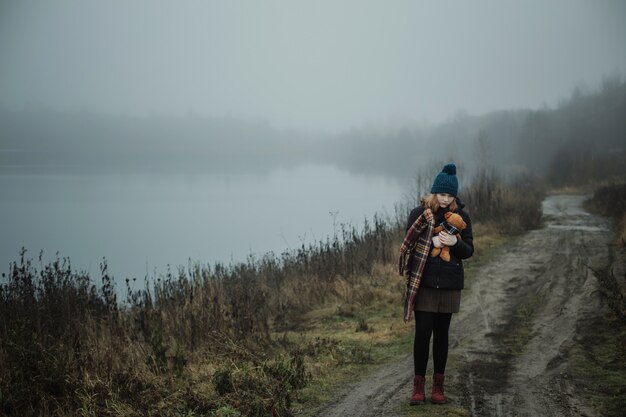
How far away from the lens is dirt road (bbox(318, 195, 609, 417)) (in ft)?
16.0

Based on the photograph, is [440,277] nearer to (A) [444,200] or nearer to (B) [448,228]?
(B) [448,228]

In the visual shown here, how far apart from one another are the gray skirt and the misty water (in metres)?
10.1

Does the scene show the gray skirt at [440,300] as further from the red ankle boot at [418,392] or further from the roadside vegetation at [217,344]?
the roadside vegetation at [217,344]

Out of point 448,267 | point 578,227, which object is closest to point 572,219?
point 578,227

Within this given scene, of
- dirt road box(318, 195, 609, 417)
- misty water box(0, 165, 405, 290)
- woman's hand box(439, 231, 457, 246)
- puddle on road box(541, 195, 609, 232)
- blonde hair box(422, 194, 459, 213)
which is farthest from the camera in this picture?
misty water box(0, 165, 405, 290)

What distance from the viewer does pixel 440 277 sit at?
14.5 ft

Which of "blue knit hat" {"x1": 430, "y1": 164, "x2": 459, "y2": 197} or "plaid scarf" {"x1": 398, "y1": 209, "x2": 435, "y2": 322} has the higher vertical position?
"blue knit hat" {"x1": 430, "y1": 164, "x2": 459, "y2": 197}

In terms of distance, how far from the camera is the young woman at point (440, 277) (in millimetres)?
4430

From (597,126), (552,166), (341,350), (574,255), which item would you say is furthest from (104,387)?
(597,126)

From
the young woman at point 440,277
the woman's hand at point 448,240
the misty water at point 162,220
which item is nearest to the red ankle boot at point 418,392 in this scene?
the young woman at point 440,277

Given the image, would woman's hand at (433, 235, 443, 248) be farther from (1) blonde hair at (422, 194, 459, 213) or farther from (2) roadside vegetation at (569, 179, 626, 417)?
(2) roadside vegetation at (569, 179, 626, 417)

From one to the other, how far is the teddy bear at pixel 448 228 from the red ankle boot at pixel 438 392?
1.18m

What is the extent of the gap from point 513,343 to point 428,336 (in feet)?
9.45

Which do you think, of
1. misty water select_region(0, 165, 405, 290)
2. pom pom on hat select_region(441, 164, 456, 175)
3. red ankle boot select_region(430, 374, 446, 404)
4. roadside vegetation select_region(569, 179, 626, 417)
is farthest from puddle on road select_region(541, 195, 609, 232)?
pom pom on hat select_region(441, 164, 456, 175)
